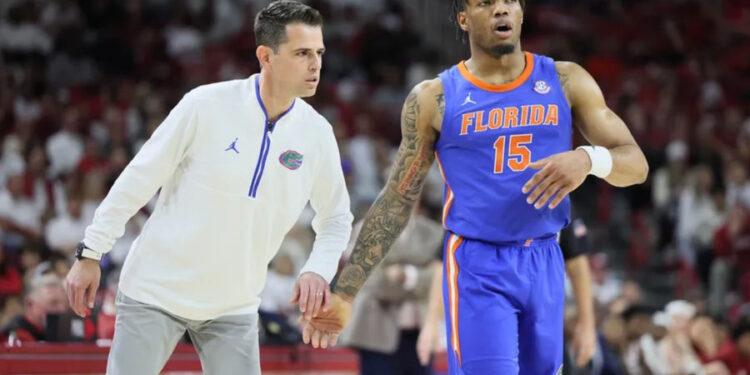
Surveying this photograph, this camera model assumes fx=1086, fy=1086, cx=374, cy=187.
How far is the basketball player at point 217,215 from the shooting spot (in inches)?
191

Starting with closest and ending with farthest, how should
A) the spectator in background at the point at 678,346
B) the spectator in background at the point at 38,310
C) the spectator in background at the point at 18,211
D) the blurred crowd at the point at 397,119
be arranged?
the spectator in background at the point at 38,310
the spectator in background at the point at 678,346
the blurred crowd at the point at 397,119
the spectator in background at the point at 18,211

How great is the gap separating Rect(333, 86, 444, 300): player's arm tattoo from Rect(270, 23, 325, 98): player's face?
0.58 metres

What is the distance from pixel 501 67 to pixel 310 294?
1476mm

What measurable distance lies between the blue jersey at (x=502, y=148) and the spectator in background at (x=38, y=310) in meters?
3.50

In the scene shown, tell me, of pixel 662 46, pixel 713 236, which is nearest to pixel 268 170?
pixel 713 236

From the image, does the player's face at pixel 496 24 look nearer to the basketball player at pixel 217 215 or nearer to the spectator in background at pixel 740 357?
the basketball player at pixel 217 215

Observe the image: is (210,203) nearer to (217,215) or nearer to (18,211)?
(217,215)

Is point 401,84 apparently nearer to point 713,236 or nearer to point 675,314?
point 713,236

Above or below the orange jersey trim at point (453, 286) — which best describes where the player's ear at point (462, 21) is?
above

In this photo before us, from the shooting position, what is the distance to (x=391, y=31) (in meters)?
18.9

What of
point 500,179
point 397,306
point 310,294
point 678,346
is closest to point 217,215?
point 310,294

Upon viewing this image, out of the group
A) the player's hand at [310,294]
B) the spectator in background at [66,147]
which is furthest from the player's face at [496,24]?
the spectator in background at [66,147]

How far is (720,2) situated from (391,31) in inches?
231

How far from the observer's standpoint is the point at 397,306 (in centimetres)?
879
